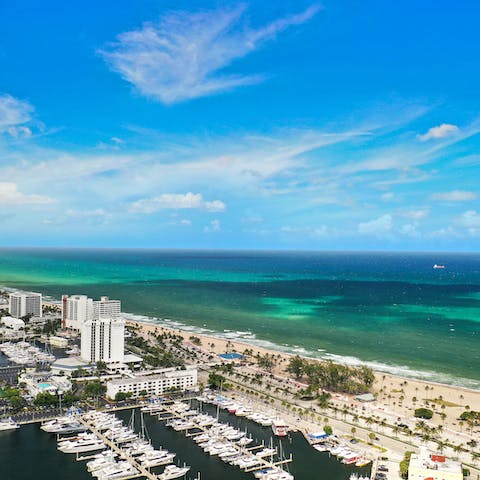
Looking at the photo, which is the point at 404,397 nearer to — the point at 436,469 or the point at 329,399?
the point at 329,399

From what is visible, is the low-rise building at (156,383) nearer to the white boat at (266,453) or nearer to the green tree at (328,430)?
the white boat at (266,453)

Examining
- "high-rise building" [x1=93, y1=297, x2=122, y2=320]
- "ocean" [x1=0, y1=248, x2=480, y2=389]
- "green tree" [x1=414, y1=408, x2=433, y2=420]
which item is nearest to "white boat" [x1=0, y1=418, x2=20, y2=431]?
"green tree" [x1=414, y1=408, x2=433, y2=420]

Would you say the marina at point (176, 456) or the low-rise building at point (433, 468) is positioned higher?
the low-rise building at point (433, 468)

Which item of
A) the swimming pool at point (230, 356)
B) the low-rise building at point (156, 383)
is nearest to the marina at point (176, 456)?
the low-rise building at point (156, 383)

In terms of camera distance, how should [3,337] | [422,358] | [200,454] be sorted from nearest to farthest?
[200,454] < [422,358] < [3,337]

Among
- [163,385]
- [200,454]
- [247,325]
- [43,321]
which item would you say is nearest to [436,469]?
[200,454]

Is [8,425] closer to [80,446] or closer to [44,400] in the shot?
[44,400]

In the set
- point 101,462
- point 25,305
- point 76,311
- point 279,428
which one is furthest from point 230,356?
point 25,305

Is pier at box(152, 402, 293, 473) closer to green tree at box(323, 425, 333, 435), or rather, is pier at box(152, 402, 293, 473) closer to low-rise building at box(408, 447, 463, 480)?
green tree at box(323, 425, 333, 435)
